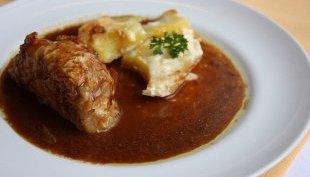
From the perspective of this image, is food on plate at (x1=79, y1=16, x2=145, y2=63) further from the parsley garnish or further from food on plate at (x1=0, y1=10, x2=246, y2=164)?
the parsley garnish

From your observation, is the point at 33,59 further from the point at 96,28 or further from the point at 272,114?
the point at 272,114

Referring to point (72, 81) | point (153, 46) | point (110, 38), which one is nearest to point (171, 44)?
point (153, 46)

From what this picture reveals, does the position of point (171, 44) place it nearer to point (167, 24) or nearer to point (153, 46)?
point (153, 46)

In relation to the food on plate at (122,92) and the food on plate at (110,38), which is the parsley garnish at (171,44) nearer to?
the food on plate at (122,92)

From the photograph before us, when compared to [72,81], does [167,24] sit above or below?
below

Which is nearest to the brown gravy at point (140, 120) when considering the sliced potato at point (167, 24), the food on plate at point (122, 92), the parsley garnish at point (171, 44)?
the food on plate at point (122, 92)

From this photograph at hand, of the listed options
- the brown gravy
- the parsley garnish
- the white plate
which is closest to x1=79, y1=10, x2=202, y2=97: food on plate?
the parsley garnish
